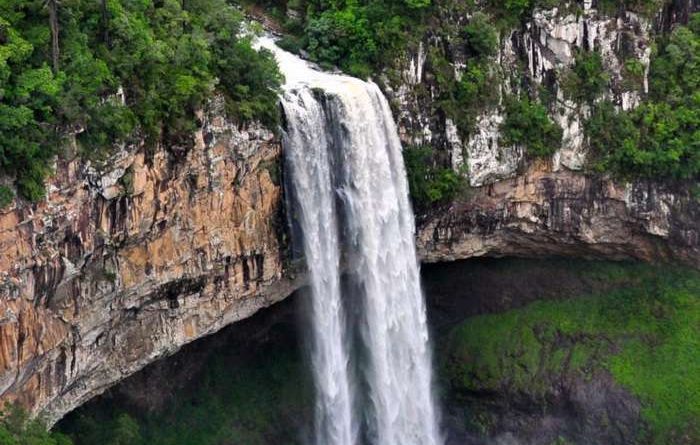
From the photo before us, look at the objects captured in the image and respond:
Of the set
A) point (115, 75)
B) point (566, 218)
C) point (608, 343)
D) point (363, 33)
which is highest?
point (363, 33)

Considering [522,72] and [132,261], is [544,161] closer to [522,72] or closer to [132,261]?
[522,72]

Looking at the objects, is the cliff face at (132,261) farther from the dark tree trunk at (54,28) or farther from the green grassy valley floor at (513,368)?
the green grassy valley floor at (513,368)

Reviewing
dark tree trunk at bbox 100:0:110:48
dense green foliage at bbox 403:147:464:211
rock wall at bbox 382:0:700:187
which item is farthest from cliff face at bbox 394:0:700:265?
dark tree trunk at bbox 100:0:110:48

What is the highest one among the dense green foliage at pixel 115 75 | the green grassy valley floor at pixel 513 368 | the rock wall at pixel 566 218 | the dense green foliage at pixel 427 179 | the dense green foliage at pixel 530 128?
the dense green foliage at pixel 115 75

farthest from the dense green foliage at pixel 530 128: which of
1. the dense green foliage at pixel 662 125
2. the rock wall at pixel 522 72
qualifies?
the dense green foliage at pixel 662 125

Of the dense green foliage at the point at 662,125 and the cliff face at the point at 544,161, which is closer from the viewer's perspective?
the cliff face at the point at 544,161

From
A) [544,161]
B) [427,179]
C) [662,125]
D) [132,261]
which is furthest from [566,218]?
[132,261]

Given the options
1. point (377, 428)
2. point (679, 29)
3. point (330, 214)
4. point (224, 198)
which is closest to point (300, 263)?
point (330, 214)
